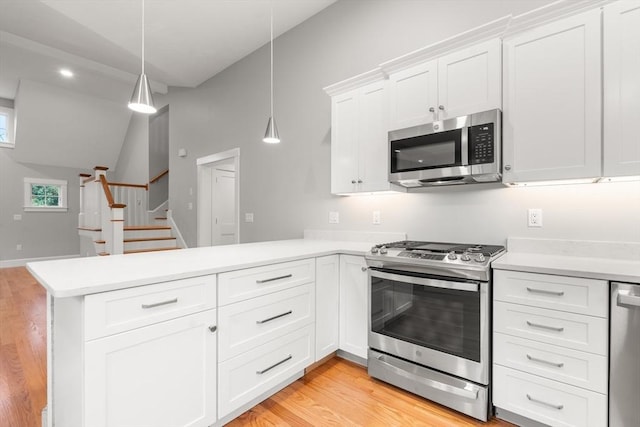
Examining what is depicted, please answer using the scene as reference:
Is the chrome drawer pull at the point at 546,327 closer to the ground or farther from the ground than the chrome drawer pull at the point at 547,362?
farther from the ground

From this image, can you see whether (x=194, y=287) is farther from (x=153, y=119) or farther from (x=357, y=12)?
(x=153, y=119)

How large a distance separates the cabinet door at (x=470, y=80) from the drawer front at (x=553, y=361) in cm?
141

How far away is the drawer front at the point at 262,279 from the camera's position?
160cm

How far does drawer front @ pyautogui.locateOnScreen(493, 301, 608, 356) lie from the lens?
1.41 meters

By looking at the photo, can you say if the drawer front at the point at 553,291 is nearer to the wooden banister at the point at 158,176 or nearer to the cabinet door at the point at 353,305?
the cabinet door at the point at 353,305

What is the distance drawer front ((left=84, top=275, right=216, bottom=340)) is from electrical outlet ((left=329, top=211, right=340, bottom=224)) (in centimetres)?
170

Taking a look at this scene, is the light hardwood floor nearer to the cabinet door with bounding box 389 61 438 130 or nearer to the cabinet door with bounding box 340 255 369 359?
the cabinet door with bounding box 340 255 369 359

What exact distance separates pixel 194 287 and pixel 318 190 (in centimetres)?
197

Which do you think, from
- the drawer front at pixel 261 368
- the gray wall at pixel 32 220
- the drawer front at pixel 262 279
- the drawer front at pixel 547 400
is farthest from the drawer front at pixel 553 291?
the gray wall at pixel 32 220

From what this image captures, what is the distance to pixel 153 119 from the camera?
21.7 ft

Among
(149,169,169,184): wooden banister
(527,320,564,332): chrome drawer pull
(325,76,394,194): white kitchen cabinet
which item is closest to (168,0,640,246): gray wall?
(325,76,394,194): white kitchen cabinet

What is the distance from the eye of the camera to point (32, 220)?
7.08 m

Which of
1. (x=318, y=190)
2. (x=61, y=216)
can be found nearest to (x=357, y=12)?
(x=318, y=190)

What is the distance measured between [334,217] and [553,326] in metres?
1.96
